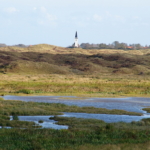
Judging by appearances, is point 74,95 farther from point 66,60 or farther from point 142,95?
point 66,60

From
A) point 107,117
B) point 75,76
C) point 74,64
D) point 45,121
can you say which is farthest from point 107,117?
point 74,64

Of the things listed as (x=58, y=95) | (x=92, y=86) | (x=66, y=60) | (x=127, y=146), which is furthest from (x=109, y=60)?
(x=127, y=146)

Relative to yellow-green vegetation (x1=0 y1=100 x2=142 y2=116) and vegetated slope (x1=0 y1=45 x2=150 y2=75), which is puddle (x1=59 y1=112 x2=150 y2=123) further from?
vegetated slope (x1=0 y1=45 x2=150 y2=75)

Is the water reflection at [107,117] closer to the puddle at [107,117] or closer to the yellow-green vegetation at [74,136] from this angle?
the puddle at [107,117]

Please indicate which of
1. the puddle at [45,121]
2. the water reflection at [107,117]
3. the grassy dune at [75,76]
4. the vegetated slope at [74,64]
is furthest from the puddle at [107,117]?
the vegetated slope at [74,64]

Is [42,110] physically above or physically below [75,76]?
above

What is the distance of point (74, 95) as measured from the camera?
1993 inches

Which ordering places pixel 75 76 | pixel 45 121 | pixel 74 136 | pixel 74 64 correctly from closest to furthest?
1. pixel 74 136
2. pixel 45 121
3. pixel 75 76
4. pixel 74 64

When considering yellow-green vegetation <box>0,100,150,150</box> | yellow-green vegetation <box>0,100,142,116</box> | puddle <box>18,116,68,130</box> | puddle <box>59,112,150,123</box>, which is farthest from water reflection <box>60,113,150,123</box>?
yellow-green vegetation <box>0,100,150,150</box>

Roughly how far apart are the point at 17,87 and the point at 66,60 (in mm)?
97133

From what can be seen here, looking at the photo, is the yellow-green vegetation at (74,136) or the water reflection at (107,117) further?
the water reflection at (107,117)

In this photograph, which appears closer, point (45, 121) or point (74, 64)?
point (45, 121)

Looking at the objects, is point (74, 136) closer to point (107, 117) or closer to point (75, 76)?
point (107, 117)

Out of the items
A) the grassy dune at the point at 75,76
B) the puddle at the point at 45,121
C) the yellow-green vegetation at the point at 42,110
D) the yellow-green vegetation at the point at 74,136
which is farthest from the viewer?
the grassy dune at the point at 75,76
